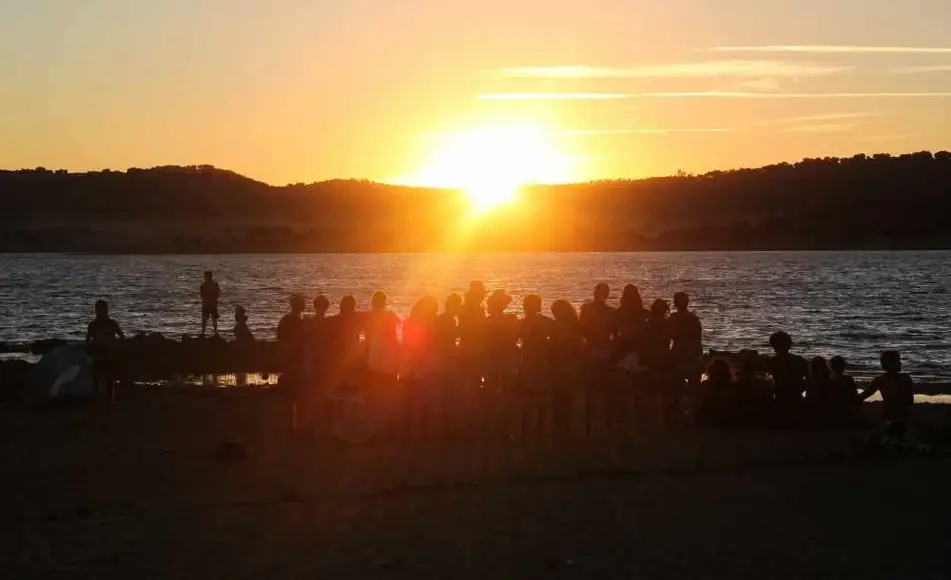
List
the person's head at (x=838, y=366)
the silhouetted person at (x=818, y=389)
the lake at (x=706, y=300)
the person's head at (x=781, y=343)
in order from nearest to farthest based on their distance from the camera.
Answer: the person's head at (x=781, y=343), the silhouetted person at (x=818, y=389), the person's head at (x=838, y=366), the lake at (x=706, y=300)

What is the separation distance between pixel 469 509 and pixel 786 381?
5.45 m

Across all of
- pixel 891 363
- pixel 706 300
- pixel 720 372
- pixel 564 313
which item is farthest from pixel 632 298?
pixel 706 300

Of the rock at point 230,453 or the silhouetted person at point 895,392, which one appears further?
the silhouetted person at point 895,392

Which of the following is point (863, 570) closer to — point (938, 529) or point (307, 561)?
point (938, 529)

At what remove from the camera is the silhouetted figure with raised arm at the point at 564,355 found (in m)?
11.7

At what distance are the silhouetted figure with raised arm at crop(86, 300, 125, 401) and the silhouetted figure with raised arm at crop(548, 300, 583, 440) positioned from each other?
249 inches

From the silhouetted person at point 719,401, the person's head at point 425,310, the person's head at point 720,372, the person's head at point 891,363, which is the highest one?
the person's head at point 425,310

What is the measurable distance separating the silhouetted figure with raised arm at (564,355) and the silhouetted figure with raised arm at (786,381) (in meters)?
2.42

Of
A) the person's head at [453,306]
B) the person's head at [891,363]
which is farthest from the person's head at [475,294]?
the person's head at [891,363]

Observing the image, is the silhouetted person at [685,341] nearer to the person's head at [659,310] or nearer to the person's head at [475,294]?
the person's head at [659,310]

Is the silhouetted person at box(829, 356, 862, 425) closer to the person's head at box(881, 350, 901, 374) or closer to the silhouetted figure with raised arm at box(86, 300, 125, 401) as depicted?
the person's head at box(881, 350, 901, 374)

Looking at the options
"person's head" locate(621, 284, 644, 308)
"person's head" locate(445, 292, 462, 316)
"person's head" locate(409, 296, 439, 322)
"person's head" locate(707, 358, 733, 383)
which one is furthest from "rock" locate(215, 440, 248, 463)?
"person's head" locate(707, 358, 733, 383)

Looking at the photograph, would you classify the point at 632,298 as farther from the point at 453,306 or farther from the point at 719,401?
the point at 453,306

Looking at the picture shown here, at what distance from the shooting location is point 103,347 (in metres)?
14.7
